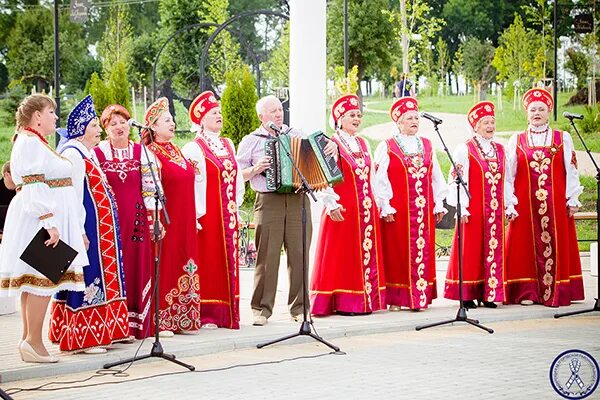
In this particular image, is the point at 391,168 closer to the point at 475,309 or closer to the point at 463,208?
the point at 463,208

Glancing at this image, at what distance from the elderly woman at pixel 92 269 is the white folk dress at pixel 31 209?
10.6 inches

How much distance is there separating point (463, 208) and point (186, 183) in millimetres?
3067

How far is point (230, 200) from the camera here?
9984mm

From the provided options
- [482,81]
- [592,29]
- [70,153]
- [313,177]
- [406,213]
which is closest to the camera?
[70,153]

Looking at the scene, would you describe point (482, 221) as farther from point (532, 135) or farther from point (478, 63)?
point (478, 63)

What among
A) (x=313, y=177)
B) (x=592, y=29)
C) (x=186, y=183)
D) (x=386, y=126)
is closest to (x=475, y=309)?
(x=313, y=177)

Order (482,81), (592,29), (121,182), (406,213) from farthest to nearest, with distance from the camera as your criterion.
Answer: (482,81) → (592,29) → (406,213) → (121,182)

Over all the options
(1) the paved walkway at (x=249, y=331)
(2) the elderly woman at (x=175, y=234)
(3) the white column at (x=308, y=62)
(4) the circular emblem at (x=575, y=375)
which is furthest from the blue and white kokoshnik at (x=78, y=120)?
(3) the white column at (x=308, y=62)

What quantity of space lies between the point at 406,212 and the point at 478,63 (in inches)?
717

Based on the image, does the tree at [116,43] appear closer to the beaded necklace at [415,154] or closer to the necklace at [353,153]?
the beaded necklace at [415,154]

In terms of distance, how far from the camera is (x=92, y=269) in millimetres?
8641

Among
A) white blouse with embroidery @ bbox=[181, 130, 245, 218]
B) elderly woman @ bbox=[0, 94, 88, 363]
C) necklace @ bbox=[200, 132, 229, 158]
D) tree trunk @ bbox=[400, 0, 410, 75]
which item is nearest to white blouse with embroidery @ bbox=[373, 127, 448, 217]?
white blouse with embroidery @ bbox=[181, 130, 245, 218]

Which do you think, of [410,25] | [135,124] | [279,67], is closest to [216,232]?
[135,124]

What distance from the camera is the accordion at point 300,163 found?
32.0ft
